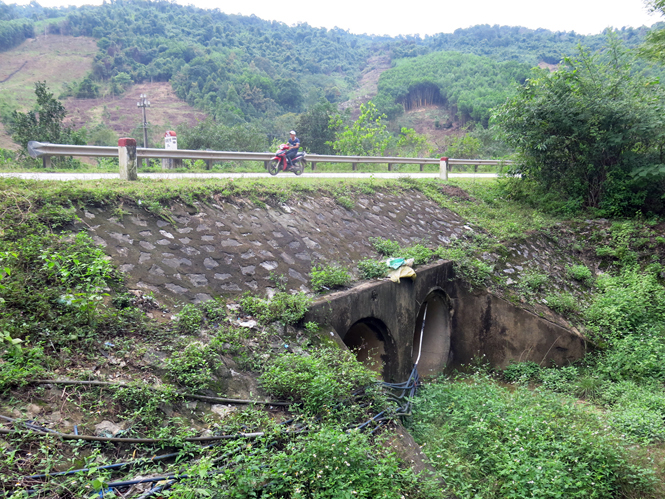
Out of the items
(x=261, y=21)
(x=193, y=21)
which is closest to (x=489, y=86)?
(x=193, y=21)

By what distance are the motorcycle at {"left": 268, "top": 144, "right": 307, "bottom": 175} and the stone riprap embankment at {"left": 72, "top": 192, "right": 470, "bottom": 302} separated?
3.93 metres

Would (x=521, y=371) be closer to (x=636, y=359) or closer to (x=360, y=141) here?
(x=636, y=359)

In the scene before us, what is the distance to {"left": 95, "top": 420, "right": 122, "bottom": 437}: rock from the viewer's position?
3.48 meters

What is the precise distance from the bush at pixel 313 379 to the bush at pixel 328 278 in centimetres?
158

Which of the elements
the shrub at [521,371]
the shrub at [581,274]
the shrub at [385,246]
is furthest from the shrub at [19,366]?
the shrub at [581,274]

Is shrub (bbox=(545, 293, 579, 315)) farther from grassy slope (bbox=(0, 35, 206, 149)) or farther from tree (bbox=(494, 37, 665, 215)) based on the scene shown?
grassy slope (bbox=(0, 35, 206, 149))

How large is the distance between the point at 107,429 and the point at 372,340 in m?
5.12

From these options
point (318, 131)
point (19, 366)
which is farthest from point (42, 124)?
point (318, 131)

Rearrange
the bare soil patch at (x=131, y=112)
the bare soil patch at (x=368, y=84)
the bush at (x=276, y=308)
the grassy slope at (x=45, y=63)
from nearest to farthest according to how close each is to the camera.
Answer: the bush at (x=276, y=308)
the bare soil patch at (x=131, y=112)
the grassy slope at (x=45, y=63)
the bare soil patch at (x=368, y=84)

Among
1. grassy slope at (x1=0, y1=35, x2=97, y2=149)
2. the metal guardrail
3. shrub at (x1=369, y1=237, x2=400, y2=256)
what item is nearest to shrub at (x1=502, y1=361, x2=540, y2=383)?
shrub at (x1=369, y1=237, x2=400, y2=256)

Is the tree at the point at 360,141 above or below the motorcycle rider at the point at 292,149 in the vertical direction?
above

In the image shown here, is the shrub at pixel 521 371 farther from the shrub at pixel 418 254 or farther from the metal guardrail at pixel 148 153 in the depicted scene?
the metal guardrail at pixel 148 153

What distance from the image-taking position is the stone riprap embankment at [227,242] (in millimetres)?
5535

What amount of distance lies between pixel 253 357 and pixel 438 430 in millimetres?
2691
